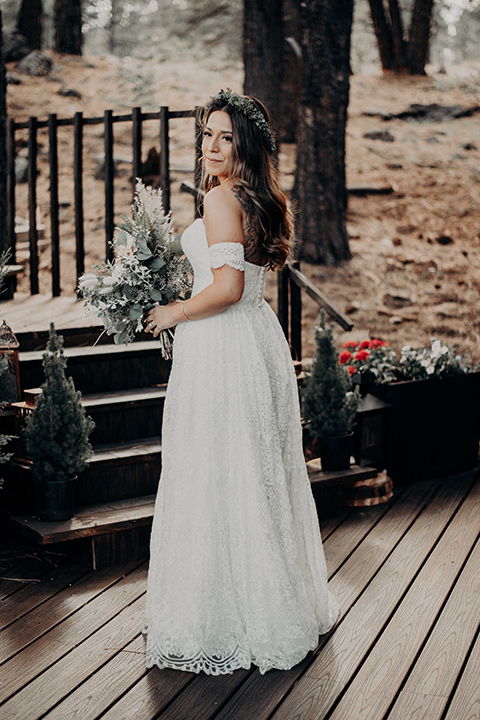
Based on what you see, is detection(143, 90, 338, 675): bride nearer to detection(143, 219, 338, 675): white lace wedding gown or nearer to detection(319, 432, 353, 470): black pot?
detection(143, 219, 338, 675): white lace wedding gown

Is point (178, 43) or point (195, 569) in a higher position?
point (178, 43)

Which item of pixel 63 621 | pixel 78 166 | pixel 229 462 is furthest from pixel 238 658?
pixel 78 166

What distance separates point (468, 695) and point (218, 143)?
7.45 feet

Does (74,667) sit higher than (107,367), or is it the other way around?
(107,367)

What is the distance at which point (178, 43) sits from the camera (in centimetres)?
2270

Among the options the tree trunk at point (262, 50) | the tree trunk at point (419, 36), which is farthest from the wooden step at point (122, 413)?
the tree trunk at point (419, 36)

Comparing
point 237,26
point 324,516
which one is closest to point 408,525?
point 324,516

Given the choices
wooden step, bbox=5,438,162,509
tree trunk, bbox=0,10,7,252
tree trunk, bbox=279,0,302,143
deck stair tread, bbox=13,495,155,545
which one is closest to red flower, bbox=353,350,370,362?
wooden step, bbox=5,438,162,509

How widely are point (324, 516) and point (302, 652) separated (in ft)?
5.53

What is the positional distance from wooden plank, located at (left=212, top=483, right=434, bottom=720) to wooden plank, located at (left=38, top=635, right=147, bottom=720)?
0.42 m

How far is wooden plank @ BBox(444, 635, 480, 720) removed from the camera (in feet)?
9.16

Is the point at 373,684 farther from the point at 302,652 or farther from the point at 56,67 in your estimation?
the point at 56,67

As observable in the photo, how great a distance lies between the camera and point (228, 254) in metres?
2.93

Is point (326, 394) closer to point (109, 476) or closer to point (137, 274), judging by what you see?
point (109, 476)
